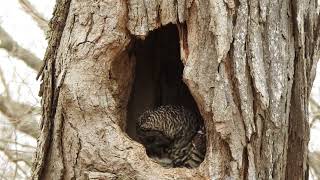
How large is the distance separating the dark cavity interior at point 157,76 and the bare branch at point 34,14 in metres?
3.00

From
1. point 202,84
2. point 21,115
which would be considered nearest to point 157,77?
point 202,84

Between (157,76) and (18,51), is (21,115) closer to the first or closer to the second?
(18,51)

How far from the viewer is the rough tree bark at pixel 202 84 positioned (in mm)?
2809

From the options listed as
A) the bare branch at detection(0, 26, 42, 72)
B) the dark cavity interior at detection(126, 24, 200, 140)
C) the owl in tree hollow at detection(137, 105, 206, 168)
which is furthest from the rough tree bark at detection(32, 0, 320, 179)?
the bare branch at detection(0, 26, 42, 72)

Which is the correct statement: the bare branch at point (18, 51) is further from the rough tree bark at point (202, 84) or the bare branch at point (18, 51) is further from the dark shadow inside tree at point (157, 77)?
the rough tree bark at point (202, 84)

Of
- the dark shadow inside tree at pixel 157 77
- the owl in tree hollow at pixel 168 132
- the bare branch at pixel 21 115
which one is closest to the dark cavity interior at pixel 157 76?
the dark shadow inside tree at pixel 157 77

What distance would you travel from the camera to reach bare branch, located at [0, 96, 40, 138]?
6.45 meters

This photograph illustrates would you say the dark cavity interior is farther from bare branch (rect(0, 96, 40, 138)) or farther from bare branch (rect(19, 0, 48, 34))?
bare branch (rect(19, 0, 48, 34))

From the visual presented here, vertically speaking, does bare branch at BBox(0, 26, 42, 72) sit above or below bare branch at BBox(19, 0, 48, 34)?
below

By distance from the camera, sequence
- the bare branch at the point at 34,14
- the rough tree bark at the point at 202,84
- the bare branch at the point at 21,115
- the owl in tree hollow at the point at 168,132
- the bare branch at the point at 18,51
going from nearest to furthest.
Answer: the rough tree bark at the point at 202,84 → the owl in tree hollow at the point at 168,132 → the bare branch at the point at 21,115 → the bare branch at the point at 18,51 → the bare branch at the point at 34,14

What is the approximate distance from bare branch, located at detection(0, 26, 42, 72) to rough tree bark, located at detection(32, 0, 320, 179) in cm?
374

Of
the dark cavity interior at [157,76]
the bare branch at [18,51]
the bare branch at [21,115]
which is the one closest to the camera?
the dark cavity interior at [157,76]

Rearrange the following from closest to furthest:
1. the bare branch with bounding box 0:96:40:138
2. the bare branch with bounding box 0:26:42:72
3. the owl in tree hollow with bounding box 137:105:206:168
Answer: the owl in tree hollow with bounding box 137:105:206:168
the bare branch with bounding box 0:96:40:138
the bare branch with bounding box 0:26:42:72

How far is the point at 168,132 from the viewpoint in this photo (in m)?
3.93
